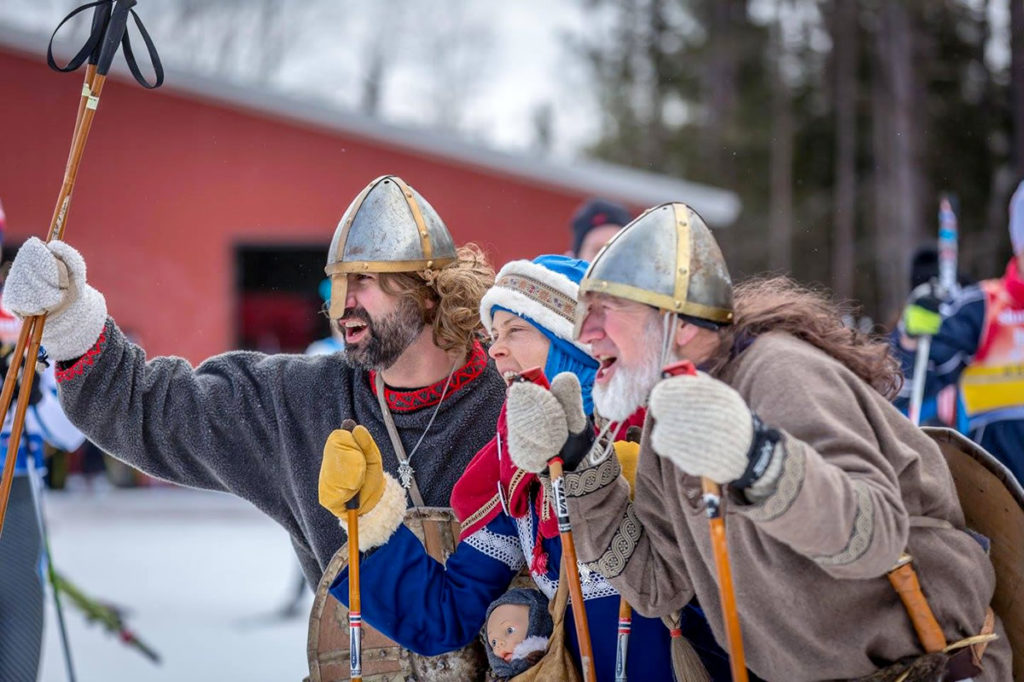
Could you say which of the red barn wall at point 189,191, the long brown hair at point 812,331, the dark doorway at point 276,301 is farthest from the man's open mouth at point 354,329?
the dark doorway at point 276,301

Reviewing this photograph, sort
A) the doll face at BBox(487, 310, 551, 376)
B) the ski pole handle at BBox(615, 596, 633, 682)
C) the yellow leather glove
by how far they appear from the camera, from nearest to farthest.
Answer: the ski pole handle at BBox(615, 596, 633, 682)
the yellow leather glove
the doll face at BBox(487, 310, 551, 376)

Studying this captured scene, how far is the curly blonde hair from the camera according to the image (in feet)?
11.3

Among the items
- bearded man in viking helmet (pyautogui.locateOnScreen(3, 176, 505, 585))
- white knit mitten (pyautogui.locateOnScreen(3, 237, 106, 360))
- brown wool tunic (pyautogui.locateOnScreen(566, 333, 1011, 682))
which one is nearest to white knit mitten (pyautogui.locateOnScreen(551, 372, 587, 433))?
brown wool tunic (pyautogui.locateOnScreen(566, 333, 1011, 682))

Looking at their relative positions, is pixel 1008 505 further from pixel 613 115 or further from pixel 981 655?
pixel 613 115

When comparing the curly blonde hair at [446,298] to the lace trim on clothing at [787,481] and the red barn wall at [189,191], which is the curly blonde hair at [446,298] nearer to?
the lace trim on clothing at [787,481]

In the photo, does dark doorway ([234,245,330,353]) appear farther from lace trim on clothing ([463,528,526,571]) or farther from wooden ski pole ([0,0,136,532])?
lace trim on clothing ([463,528,526,571])

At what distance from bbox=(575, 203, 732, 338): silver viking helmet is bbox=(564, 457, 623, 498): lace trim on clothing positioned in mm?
383

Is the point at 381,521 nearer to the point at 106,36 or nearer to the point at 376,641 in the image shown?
the point at 376,641

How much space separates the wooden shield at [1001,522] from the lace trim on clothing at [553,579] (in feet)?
2.65

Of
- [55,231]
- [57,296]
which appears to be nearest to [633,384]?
[57,296]

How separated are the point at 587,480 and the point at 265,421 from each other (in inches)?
49.6

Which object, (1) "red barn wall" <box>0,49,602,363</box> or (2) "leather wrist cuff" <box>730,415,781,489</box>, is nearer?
(2) "leather wrist cuff" <box>730,415,781,489</box>

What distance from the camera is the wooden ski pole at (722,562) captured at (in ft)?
7.35

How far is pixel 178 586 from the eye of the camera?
801cm
